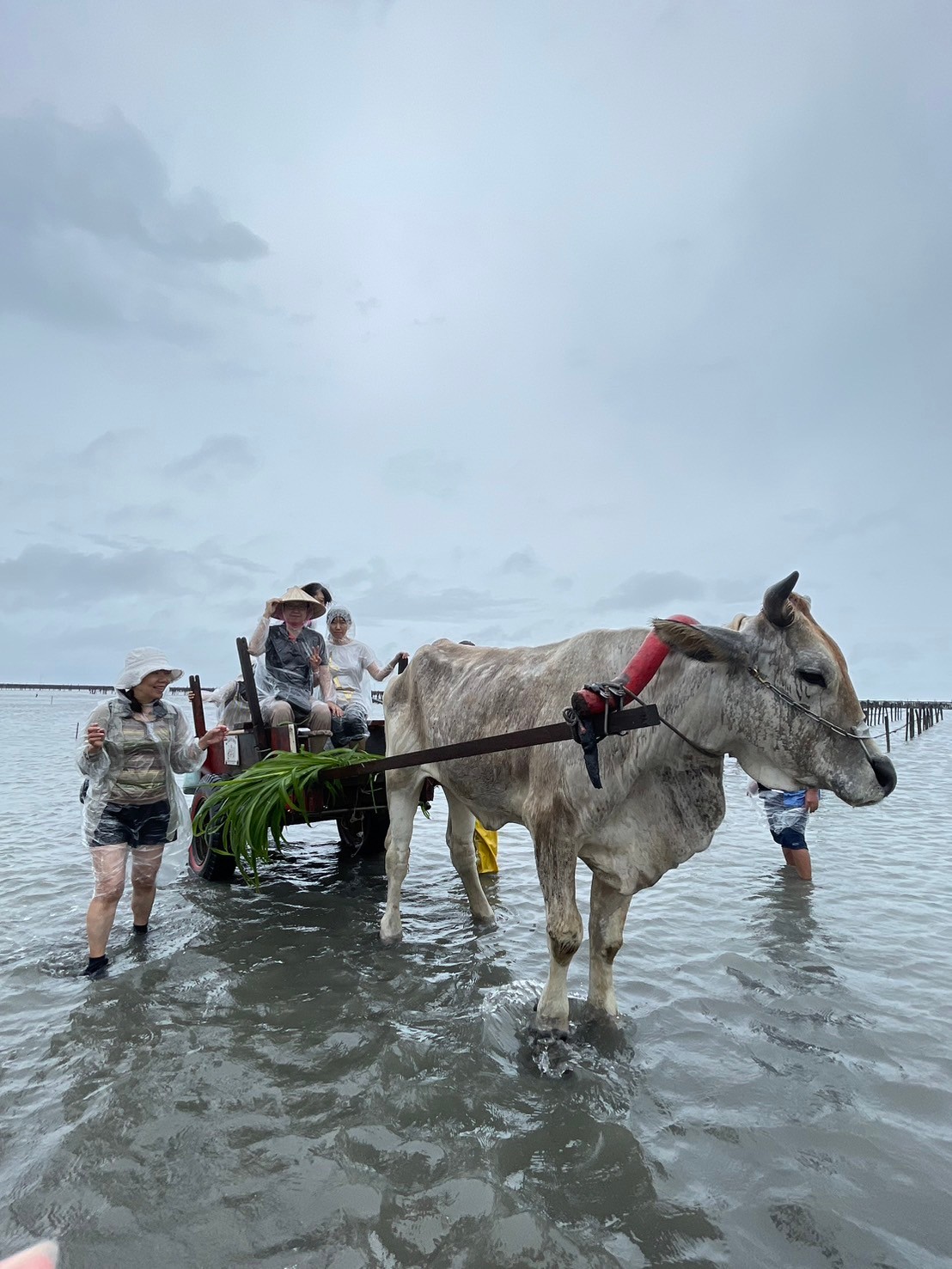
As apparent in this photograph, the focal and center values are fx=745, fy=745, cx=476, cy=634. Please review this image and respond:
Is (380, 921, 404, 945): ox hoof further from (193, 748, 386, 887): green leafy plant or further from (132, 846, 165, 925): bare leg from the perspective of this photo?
(132, 846, 165, 925): bare leg

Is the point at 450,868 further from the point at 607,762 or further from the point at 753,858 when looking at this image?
the point at 607,762

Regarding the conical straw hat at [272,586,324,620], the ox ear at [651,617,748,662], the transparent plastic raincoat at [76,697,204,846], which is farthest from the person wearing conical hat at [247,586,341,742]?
the ox ear at [651,617,748,662]

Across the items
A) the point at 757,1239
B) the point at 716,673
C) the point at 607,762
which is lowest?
the point at 757,1239

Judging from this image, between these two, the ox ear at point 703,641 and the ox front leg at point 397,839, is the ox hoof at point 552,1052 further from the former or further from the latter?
the ox ear at point 703,641

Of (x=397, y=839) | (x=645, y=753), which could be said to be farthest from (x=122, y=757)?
(x=645, y=753)

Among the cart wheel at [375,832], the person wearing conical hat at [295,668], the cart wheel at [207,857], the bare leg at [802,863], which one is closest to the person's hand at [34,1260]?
the cart wheel at [207,857]

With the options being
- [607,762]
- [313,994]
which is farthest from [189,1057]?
[607,762]

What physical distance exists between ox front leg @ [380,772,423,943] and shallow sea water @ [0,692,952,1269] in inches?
9.2

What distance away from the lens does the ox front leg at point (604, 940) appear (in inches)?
160

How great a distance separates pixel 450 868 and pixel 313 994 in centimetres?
372

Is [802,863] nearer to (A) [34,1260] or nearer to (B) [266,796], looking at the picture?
(B) [266,796]

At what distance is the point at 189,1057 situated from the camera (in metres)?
3.85

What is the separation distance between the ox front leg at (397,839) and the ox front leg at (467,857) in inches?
13.1

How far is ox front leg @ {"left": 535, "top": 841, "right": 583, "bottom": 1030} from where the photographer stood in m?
3.74
